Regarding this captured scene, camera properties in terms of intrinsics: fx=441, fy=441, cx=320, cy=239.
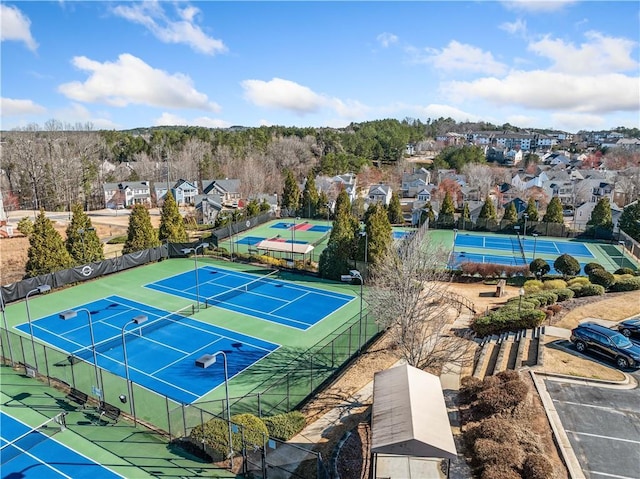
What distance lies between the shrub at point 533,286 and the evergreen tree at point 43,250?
32521mm

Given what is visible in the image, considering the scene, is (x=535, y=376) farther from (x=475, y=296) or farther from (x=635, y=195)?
(x=635, y=195)

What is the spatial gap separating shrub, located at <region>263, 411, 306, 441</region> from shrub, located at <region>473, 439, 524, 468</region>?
5901 millimetres

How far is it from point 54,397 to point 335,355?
1197cm

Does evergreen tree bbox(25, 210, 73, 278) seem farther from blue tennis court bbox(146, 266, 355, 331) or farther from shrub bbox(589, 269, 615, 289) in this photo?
shrub bbox(589, 269, 615, 289)

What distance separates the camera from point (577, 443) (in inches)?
524

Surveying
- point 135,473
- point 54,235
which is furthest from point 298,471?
point 54,235

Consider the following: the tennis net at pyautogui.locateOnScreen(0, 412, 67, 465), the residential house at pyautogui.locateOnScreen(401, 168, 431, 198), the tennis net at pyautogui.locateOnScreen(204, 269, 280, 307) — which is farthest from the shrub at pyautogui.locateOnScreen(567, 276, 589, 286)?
the residential house at pyautogui.locateOnScreen(401, 168, 431, 198)

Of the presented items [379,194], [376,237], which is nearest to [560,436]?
[376,237]

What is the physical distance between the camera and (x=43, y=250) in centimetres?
3077

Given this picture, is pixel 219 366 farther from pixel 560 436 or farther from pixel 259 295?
pixel 560 436

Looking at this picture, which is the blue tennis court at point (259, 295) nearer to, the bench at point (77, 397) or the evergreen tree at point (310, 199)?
the bench at point (77, 397)

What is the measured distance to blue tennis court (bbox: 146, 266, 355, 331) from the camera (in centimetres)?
2736

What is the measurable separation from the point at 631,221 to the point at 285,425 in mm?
46750

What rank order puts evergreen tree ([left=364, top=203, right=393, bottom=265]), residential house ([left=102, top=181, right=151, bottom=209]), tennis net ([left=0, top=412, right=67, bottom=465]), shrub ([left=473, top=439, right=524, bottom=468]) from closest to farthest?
shrub ([left=473, top=439, right=524, bottom=468]), tennis net ([left=0, top=412, right=67, bottom=465]), evergreen tree ([left=364, top=203, right=393, bottom=265]), residential house ([left=102, top=181, right=151, bottom=209])
